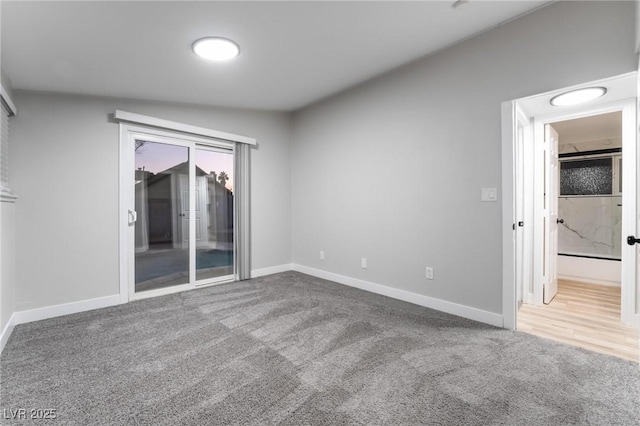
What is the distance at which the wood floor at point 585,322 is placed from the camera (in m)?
2.29

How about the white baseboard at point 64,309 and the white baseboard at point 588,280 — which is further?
the white baseboard at point 588,280

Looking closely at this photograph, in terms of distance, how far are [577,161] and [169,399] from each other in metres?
6.01

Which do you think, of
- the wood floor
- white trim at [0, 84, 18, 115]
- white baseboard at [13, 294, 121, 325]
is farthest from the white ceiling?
the wood floor

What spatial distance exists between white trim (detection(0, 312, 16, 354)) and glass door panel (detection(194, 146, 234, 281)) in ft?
5.61

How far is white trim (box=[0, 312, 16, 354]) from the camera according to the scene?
2.24 metres

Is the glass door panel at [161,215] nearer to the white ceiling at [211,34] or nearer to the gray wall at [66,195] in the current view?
the gray wall at [66,195]

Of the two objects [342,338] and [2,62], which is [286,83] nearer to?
[2,62]

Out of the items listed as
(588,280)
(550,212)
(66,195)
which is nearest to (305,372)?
(66,195)

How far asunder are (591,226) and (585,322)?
2.57 metres

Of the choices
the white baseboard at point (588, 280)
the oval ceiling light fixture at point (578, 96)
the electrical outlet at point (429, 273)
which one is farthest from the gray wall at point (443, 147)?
the white baseboard at point (588, 280)

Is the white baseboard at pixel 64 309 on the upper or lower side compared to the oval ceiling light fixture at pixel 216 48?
lower

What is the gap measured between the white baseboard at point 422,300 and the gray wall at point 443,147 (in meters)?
0.06

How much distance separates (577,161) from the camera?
4.69m

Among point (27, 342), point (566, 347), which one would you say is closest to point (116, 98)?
point (27, 342)
